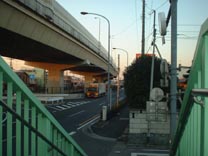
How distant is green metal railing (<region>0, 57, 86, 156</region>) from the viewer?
3.53m

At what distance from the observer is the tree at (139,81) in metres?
19.7

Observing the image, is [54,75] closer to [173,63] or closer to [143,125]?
[143,125]

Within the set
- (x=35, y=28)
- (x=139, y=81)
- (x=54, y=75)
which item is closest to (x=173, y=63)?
(x=139, y=81)

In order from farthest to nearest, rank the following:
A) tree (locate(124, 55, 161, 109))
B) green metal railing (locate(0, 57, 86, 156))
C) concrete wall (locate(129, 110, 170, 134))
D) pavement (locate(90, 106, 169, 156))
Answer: tree (locate(124, 55, 161, 109))
concrete wall (locate(129, 110, 170, 134))
pavement (locate(90, 106, 169, 156))
green metal railing (locate(0, 57, 86, 156))

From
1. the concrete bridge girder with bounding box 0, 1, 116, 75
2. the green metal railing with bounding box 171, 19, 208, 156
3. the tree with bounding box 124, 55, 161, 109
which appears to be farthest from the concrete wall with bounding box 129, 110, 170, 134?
the green metal railing with bounding box 171, 19, 208, 156

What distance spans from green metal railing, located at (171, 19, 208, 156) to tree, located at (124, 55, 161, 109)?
51.5 ft

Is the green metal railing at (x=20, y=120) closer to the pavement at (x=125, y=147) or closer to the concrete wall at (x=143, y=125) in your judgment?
the pavement at (x=125, y=147)

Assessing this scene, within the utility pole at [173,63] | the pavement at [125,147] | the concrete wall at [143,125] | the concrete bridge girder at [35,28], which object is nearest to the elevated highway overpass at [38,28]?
the concrete bridge girder at [35,28]

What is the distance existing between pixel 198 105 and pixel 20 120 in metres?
1.77

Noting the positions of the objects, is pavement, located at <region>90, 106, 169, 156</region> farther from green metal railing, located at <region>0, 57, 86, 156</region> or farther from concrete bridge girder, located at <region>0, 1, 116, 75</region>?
green metal railing, located at <region>0, 57, 86, 156</region>

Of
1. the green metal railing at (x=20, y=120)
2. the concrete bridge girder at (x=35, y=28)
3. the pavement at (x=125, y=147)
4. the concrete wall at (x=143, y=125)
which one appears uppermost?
the concrete bridge girder at (x=35, y=28)

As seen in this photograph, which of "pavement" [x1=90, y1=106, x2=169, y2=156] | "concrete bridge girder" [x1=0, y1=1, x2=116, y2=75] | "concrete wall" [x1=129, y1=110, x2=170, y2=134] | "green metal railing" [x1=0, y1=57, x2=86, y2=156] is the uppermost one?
"concrete bridge girder" [x1=0, y1=1, x2=116, y2=75]

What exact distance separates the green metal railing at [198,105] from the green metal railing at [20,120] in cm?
166

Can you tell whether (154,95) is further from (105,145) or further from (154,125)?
(105,145)
